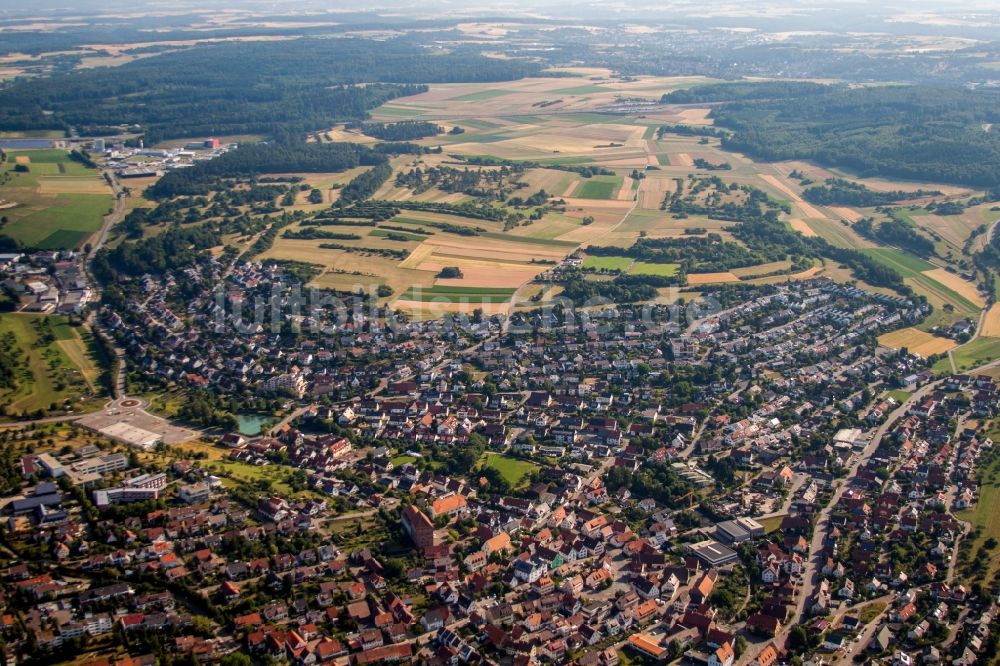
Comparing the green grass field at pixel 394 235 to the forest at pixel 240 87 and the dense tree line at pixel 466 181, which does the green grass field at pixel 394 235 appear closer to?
the dense tree line at pixel 466 181

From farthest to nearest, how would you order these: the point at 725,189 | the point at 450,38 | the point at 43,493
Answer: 1. the point at 450,38
2. the point at 725,189
3. the point at 43,493

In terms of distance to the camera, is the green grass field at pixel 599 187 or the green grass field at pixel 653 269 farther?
the green grass field at pixel 599 187

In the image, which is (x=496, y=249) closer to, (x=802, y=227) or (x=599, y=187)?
(x=599, y=187)

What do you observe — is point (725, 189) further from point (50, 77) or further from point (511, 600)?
point (50, 77)

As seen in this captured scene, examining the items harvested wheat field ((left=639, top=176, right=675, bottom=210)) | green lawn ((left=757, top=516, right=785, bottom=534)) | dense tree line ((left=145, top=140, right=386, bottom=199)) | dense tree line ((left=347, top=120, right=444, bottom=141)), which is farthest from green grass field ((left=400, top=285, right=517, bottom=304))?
dense tree line ((left=347, top=120, right=444, bottom=141))

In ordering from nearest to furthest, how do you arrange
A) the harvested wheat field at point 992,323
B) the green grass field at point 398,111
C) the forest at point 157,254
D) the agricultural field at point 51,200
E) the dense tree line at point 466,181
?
the harvested wheat field at point 992,323, the forest at point 157,254, the agricultural field at point 51,200, the dense tree line at point 466,181, the green grass field at point 398,111

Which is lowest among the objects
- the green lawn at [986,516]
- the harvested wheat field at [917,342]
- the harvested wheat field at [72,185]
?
the green lawn at [986,516]

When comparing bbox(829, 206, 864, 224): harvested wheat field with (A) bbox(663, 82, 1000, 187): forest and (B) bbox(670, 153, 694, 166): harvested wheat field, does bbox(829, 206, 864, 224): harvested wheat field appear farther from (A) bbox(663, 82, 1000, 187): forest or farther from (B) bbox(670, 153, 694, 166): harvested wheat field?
(B) bbox(670, 153, 694, 166): harvested wheat field

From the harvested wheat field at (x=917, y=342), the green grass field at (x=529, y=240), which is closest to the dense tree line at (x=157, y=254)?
the green grass field at (x=529, y=240)

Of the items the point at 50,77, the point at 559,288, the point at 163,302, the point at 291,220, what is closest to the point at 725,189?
the point at 559,288
